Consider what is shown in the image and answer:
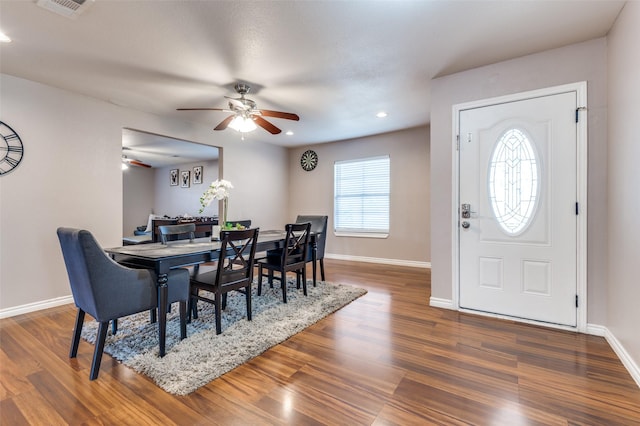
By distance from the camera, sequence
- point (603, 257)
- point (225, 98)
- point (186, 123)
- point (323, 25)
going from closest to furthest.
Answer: point (323, 25) → point (603, 257) → point (225, 98) → point (186, 123)

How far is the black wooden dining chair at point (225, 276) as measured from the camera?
2402 mm

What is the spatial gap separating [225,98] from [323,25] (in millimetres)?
1803

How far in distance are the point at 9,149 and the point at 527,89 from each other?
501cm

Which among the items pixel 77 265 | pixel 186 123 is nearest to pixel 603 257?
pixel 77 265

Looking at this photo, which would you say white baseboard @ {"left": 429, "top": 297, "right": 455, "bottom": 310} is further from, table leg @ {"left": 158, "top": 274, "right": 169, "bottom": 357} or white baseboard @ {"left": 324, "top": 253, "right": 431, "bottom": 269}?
table leg @ {"left": 158, "top": 274, "right": 169, "bottom": 357}

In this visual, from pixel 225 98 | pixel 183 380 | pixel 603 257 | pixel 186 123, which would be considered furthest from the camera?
pixel 186 123

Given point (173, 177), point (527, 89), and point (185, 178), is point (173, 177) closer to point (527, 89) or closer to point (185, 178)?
point (185, 178)

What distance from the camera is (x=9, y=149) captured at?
9.64 ft

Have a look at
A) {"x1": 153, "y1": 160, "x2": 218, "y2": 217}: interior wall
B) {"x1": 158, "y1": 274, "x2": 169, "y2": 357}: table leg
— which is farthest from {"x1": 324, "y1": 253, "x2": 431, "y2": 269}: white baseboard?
{"x1": 158, "y1": 274, "x2": 169, "y2": 357}: table leg

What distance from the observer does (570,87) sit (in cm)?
250

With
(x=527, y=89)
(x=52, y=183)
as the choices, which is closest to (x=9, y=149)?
(x=52, y=183)

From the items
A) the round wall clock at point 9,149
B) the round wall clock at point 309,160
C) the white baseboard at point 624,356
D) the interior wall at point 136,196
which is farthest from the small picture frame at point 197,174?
the white baseboard at point 624,356

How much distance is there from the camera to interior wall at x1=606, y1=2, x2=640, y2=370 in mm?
1842

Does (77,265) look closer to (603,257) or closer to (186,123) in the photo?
(186,123)
